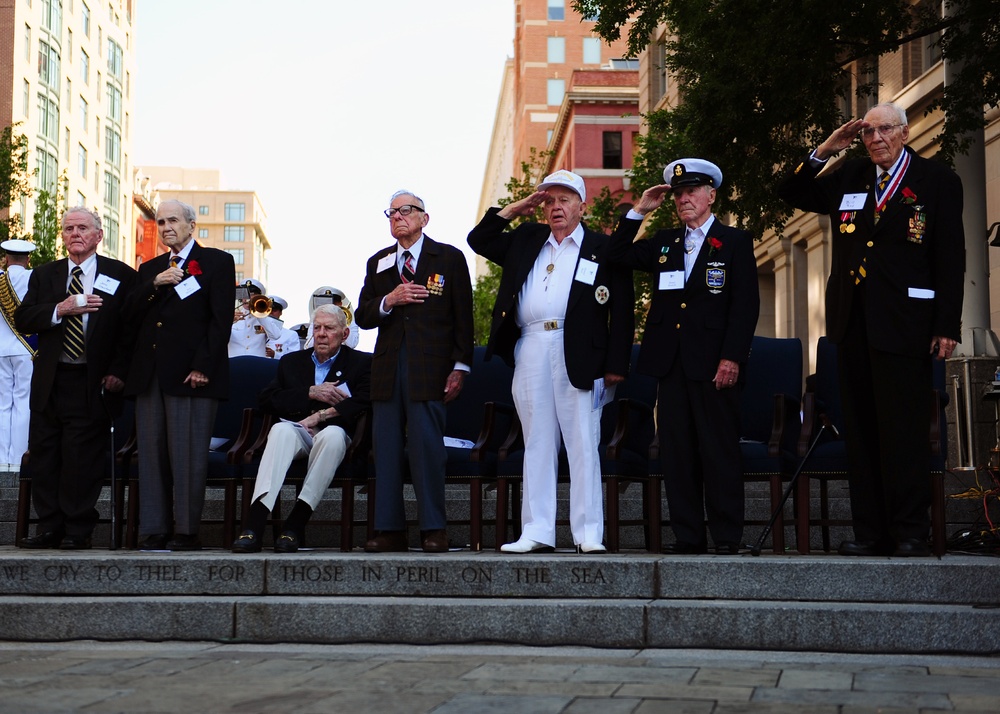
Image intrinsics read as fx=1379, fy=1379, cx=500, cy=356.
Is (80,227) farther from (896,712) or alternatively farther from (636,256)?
(896,712)

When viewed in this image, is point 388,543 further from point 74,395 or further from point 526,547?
point 74,395

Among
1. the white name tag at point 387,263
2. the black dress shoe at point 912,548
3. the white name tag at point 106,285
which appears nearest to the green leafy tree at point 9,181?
the white name tag at point 106,285

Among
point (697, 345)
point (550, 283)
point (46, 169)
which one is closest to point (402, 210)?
point (550, 283)

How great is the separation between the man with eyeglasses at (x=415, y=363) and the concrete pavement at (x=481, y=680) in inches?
62.9

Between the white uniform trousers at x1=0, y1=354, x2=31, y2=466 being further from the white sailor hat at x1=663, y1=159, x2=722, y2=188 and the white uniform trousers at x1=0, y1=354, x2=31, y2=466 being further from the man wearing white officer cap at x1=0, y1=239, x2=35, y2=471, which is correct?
the white sailor hat at x1=663, y1=159, x2=722, y2=188

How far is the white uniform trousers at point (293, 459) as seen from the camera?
7922 mm

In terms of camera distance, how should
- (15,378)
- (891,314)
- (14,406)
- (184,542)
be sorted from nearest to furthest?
(891,314), (184,542), (14,406), (15,378)

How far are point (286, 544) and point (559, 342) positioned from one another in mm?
1902

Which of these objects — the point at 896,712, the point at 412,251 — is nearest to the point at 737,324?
the point at 412,251

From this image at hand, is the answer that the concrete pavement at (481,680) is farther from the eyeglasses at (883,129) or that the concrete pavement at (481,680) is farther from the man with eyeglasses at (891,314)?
the eyeglasses at (883,129)

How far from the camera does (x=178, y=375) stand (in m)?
8.29

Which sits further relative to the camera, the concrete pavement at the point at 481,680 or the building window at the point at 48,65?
the building window at the point at 48,65

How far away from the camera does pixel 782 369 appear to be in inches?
350

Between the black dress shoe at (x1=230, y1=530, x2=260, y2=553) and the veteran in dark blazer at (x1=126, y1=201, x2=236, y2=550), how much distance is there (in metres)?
0.56
